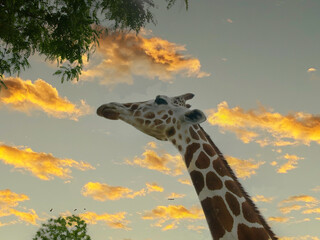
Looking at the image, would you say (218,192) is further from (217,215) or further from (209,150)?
(209,150)

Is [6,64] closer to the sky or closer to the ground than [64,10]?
closer to the ground

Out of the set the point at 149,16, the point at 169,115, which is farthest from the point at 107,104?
the point at 149,16

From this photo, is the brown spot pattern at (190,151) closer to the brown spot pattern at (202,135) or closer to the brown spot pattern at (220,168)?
the brown spot pattern at (202,135)

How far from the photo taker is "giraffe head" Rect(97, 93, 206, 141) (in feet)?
23.6

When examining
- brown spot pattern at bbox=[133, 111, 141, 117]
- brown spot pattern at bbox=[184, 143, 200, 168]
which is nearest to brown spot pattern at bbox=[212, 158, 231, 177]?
brown spot pattern at bbox=[184, 143, 200, 168]

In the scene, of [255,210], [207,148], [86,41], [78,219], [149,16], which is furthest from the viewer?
[78,219]

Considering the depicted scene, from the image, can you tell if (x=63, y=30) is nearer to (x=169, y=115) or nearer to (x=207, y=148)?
(x=169, y=115)

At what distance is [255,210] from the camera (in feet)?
20.5

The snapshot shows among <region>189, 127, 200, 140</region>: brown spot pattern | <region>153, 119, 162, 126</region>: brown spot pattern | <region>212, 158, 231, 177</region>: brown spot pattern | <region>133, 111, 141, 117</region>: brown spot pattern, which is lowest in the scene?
<region>212, 158, 231, 177</region>: brown spot pattern

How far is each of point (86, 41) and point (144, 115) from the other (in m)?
4.50

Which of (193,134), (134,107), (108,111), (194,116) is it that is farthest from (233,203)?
→ (108,111)

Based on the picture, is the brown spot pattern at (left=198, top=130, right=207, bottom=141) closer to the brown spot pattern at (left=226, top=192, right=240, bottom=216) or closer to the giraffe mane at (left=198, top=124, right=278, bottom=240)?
the giraffe mane at (left=198, top=124, right=278, bottom=240)

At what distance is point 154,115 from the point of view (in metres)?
7.53

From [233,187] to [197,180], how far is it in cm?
67
